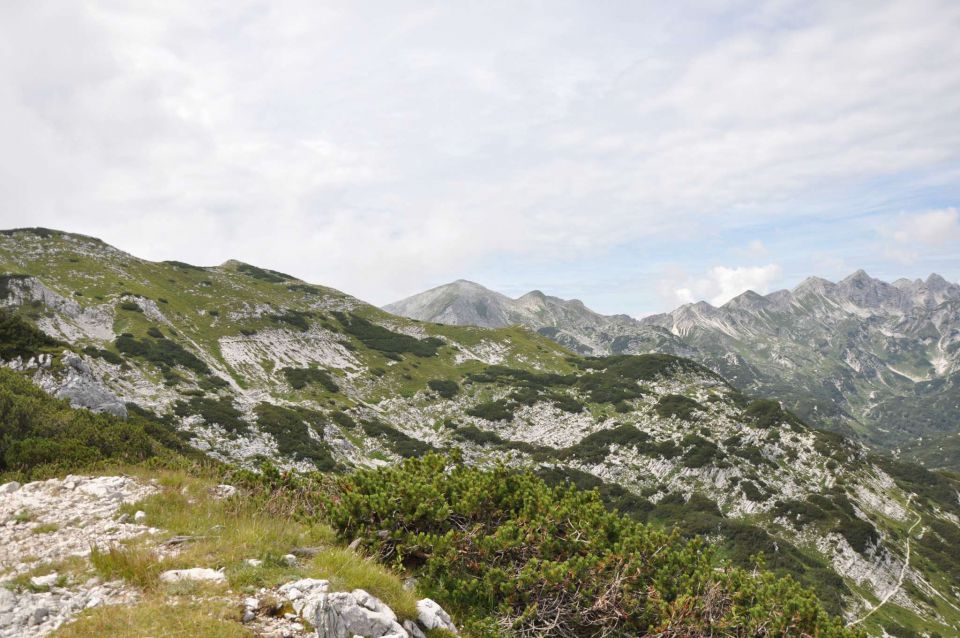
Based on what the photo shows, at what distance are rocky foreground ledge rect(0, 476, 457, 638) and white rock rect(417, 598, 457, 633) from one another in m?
0.01

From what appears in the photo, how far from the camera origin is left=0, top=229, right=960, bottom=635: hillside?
5362 cm

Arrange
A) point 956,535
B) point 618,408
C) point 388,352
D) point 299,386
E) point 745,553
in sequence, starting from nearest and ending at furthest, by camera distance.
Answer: point 745,553 → point 299,386 → point 956,535 → point 618,408 → point 388,352

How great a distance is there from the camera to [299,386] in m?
73.9

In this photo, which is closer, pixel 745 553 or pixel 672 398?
pixel 745 553

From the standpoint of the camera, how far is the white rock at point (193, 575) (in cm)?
729

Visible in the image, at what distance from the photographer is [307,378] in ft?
253

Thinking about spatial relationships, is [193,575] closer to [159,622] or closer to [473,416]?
[159,622]

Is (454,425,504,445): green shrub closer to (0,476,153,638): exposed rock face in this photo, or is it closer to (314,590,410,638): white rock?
Answer: (0,476,153,638): exposed rock face

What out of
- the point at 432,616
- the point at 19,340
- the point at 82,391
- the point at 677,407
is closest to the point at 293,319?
the point at 82,391

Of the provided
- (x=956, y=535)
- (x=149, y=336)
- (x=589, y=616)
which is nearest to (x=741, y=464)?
(x=956, y=535)

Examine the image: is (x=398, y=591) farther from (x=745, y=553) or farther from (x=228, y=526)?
(x=745, y=553)

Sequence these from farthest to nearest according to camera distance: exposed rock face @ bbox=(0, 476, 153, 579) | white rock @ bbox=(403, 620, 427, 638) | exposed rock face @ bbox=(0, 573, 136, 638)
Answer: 1. exposed rock face @ bbox=(0, 476, 153, 579)
2. white rock @ bbox=(403, 620, 427, 638)
3. exposed rock face @ bbox=(0, 573, 136, 638)

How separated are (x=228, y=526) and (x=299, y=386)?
2705 inches

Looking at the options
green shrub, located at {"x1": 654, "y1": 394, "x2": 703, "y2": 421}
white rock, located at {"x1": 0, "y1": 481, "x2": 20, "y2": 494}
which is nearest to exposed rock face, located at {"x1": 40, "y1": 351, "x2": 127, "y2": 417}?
white rock, located at {"x1": 0, "y1": 481, "x2": 20, "y2": 494}
